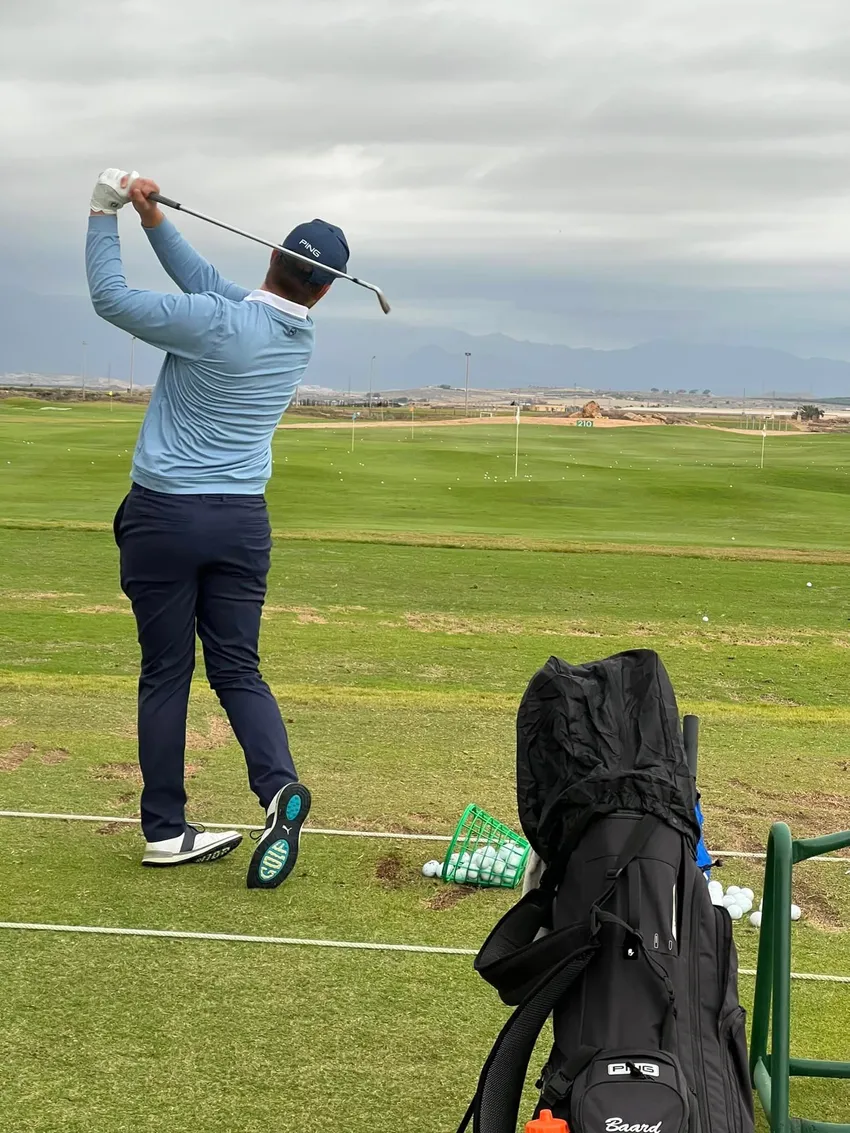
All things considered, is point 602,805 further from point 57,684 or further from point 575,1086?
point 57,684

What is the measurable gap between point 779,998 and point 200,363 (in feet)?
9.16

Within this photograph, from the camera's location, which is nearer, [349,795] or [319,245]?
[319,245]

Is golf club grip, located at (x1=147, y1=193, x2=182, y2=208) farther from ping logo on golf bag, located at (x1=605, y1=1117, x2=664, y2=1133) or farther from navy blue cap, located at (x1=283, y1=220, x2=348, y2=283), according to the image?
ping logo on golf bag, located at (x1=605, y1=1117, x2=664, y2=1133)

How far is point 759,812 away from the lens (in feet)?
18.9

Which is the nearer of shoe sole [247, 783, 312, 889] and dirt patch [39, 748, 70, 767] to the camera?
shoe sole [247, 783, 312, 889]

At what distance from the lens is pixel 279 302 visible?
4.77m

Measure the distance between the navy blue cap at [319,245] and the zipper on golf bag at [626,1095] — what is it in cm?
293

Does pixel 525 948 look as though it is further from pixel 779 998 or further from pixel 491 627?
pixel 491 627

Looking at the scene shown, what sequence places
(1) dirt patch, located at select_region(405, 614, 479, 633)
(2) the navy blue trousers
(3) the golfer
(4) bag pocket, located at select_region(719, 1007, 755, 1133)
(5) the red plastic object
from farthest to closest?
(1) dirt patch, located at select_region(405, 614, 479, 633) < (2) the navy blue trousers < (3) the golfer < (4) bag pocket, located at select_region(719, 1007, 755, 1133) < (5) the red plastic object

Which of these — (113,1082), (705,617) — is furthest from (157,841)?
(705,617)

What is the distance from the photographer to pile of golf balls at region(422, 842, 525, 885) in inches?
184

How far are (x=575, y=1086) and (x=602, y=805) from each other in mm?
527

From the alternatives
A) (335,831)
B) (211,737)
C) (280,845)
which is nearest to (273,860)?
(280,845)

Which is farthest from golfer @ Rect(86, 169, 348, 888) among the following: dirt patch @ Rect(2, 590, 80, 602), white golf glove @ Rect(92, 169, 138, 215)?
dirt patch @ Rect(2, 590, 80, 602)
